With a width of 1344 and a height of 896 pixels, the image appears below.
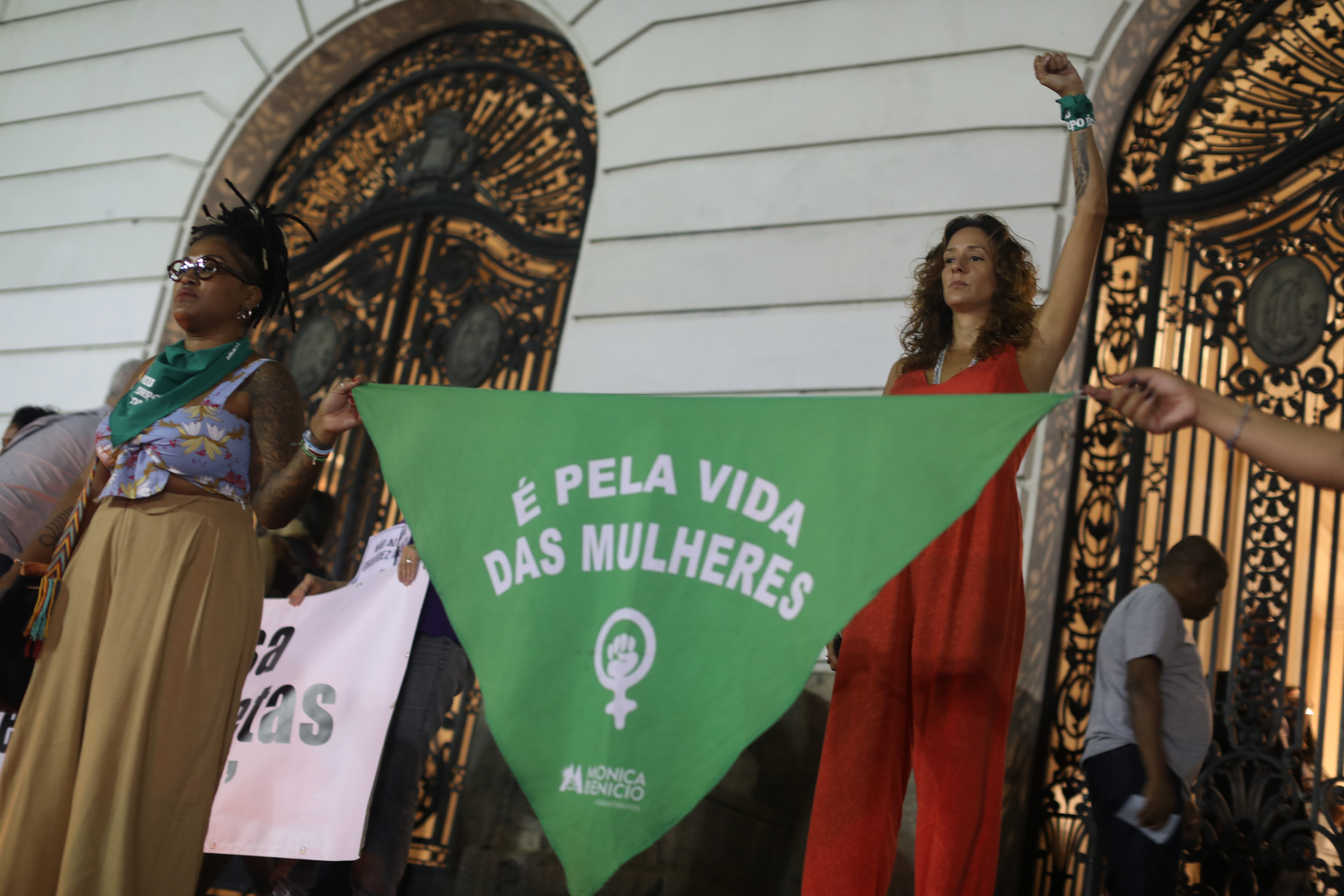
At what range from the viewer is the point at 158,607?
312 cm

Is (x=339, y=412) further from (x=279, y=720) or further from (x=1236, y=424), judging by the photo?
(x=1236, y=424)

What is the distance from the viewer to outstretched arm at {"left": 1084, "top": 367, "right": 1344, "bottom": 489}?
221 cm

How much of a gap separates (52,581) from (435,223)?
200 inches

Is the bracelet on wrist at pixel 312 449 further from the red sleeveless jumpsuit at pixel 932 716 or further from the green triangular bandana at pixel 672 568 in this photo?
the red sleeveless jumpsuit at pixel 932 716

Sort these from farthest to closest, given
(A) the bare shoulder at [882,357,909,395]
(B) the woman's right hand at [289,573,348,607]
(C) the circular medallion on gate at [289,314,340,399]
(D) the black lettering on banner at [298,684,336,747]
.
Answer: (C) the circular medallion on gate at [289,314,340,399] → (B) the woman's right hand at [289,573,348,607] → (D) the black lettering on banner at [298,684,336,747] → (A) the bare shoulder at [882,357,909,395]

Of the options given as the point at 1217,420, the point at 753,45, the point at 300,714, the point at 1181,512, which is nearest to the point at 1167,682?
the point at 1181,512

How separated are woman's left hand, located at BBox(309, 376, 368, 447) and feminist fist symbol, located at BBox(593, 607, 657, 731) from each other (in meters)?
1.03

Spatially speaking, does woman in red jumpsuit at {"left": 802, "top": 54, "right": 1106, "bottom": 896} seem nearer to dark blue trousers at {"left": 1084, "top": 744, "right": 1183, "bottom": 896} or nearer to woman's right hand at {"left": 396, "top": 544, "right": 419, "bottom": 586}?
dark blue trousers at {"left": 1084, "top": 744, "right": 1183, "bottom": 896}

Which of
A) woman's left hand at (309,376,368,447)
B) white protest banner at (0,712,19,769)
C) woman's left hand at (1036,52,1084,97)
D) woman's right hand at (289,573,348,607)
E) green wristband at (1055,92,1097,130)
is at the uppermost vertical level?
woman's left hand at (1036,52,1084,97)

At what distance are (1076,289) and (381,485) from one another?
5139 millimetres

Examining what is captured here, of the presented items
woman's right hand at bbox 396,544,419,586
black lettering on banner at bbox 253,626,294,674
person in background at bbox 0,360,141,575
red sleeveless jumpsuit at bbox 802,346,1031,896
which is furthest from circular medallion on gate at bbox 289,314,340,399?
red sleeveless jumpsuit at bbox 802,346,1031,896

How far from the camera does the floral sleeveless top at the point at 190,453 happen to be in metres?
3.24

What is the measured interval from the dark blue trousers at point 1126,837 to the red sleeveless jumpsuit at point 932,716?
52.0 inches

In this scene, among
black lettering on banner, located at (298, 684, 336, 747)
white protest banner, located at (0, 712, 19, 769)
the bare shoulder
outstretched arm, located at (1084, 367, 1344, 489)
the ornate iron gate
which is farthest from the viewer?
the ornate iron gate
